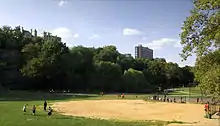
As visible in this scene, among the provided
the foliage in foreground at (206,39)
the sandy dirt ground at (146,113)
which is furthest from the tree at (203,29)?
Answer: the sandy dirt ground at (146,113)

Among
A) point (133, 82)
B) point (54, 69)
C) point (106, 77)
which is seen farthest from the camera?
point (133, 82)

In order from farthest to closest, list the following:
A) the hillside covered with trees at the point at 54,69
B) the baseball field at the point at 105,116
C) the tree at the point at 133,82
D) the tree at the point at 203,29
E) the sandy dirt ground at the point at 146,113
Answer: the tree at the point at 133,82
the hillside covered with trees at the point at 54,69
the sandy dirt ground at the point at 146,113
the baseball field at the point at 105,116
the tree at the point at 203,29

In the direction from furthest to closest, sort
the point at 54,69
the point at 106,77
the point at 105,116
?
the point at 106,77 → the point at 54,69 → the point at 105,116

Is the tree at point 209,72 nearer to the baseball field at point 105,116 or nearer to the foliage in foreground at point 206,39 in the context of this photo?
the foliage in foreground at point 206,39

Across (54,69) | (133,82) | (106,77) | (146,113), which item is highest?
(54,69)

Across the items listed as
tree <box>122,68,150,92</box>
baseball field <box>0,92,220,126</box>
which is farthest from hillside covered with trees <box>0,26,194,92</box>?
baseball field <box>0,92,220,126</box>

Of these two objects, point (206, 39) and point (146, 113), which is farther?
point (146, 113)

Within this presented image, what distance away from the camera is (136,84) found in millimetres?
125062

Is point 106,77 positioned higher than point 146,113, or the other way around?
point 106,77

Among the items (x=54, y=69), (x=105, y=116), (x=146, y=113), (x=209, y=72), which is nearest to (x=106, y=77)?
(x=54, y=69)

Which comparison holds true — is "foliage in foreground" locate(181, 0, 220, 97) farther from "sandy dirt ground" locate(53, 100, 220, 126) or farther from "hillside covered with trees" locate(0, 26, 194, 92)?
"hillside covered with trees" locate(0, 26, 194, 92)

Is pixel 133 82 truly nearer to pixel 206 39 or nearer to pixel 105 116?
pixel 105 116

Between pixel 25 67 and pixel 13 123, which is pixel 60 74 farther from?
pixel 13 123

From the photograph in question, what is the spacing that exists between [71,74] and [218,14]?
101507mm
